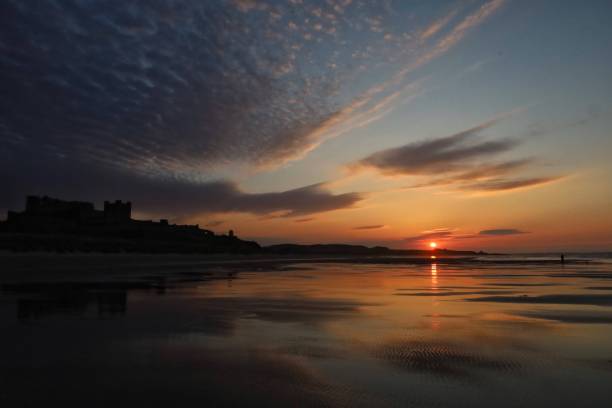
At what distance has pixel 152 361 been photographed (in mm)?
7035

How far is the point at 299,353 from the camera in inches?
307

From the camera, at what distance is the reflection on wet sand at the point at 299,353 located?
18.1ft

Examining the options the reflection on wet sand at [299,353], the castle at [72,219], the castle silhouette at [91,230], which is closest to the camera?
the reflection on wet sand at [299,353]

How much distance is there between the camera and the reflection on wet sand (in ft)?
18.1

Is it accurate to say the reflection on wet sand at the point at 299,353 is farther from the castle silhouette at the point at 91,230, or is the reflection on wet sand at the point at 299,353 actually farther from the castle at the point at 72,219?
the castle at the point at 72,219

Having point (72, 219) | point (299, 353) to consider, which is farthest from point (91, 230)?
point (299, 353)

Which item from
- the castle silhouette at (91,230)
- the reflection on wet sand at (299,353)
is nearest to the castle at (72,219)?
the castle silhouette at (91,230)

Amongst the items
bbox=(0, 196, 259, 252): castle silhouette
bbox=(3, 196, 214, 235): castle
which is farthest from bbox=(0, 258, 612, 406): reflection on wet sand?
bbox=(3, 196, 214, 235): castle

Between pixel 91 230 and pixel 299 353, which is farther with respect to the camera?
pixel 91 230

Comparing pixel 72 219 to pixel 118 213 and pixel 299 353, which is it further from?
pixel 299 353

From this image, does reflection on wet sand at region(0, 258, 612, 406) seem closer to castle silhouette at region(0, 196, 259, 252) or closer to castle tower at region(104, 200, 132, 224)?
castle silhouette at region(0, 196, 259, 252)

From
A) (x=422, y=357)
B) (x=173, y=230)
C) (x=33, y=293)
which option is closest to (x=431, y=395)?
(x=422, y=357)

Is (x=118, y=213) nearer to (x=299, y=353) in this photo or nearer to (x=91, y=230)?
(x=91, y=230)

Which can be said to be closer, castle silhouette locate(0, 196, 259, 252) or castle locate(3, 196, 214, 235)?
castle silhouette locate(0, 196, 259, 252)
